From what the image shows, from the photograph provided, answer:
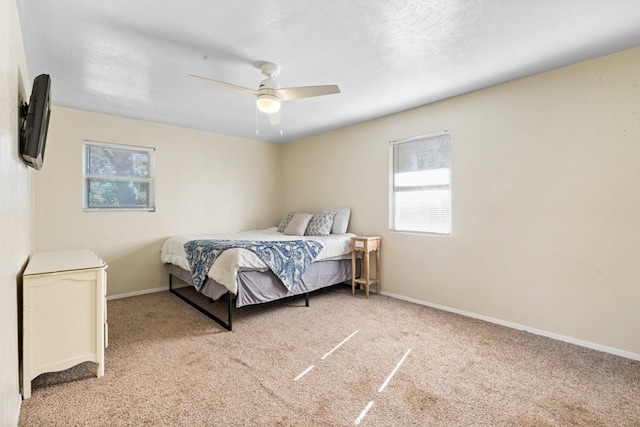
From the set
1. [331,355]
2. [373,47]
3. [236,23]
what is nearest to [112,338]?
[331,355]

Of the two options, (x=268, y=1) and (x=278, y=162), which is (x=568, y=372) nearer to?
(x=268, y=1)

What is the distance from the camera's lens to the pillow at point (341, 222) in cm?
439

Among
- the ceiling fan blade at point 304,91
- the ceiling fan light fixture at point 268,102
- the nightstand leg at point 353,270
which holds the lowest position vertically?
the nightstand leg at point 353,270

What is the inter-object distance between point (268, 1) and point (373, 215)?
9.65ft

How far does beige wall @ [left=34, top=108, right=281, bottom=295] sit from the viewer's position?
357 centimetres

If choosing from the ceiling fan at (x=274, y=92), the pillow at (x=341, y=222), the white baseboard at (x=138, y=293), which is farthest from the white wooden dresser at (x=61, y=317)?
the pillow at (x=341, y=222)

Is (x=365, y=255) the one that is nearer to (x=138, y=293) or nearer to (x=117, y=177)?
(x=138, y=293)

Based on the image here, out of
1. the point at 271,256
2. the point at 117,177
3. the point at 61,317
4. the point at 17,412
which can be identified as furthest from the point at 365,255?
the point at 117,177

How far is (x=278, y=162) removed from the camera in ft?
18.8

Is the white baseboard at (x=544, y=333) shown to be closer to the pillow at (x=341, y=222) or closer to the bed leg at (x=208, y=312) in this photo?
the pillow at (x=341, y=222)

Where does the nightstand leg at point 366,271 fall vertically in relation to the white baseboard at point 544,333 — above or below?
above

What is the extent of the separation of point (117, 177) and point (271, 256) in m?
2.59

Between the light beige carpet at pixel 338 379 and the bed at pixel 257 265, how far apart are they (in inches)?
13.3

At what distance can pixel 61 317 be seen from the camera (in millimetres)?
1951
